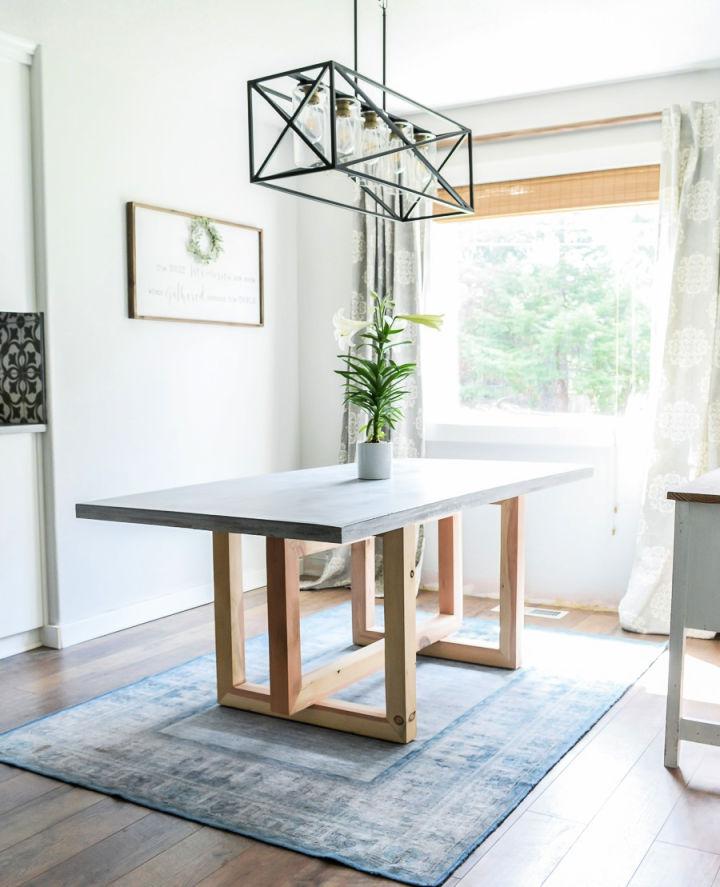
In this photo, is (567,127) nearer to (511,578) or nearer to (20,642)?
(511,578)

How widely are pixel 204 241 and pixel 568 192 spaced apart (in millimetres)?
1704

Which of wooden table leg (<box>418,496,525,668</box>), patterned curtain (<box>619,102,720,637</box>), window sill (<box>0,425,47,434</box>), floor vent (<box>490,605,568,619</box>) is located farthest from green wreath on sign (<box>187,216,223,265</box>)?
floor vent (<box>490,605,568,619</box>)

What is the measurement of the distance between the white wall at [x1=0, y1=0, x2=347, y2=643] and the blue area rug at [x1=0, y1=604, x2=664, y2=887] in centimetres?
78

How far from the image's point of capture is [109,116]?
3.78 metres

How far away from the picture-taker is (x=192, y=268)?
A: 420 centimetres

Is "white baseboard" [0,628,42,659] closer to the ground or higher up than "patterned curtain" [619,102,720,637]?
closer to the ground

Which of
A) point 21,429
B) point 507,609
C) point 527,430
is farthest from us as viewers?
point 527,430

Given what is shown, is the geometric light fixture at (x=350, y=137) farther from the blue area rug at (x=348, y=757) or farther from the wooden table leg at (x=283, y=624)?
the blue area rug at (x=348, y=757)

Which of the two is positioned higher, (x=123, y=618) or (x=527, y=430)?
(x=527, y=430)

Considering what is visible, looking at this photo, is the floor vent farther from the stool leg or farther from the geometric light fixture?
the geometric light fixture

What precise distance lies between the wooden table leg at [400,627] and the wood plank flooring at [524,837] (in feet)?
1.47

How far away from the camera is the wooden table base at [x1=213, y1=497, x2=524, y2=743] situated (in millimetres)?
2666

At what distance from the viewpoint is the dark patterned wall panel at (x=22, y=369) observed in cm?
345

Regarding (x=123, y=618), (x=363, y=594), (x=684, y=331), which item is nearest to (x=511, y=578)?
(x=363, y=594)
